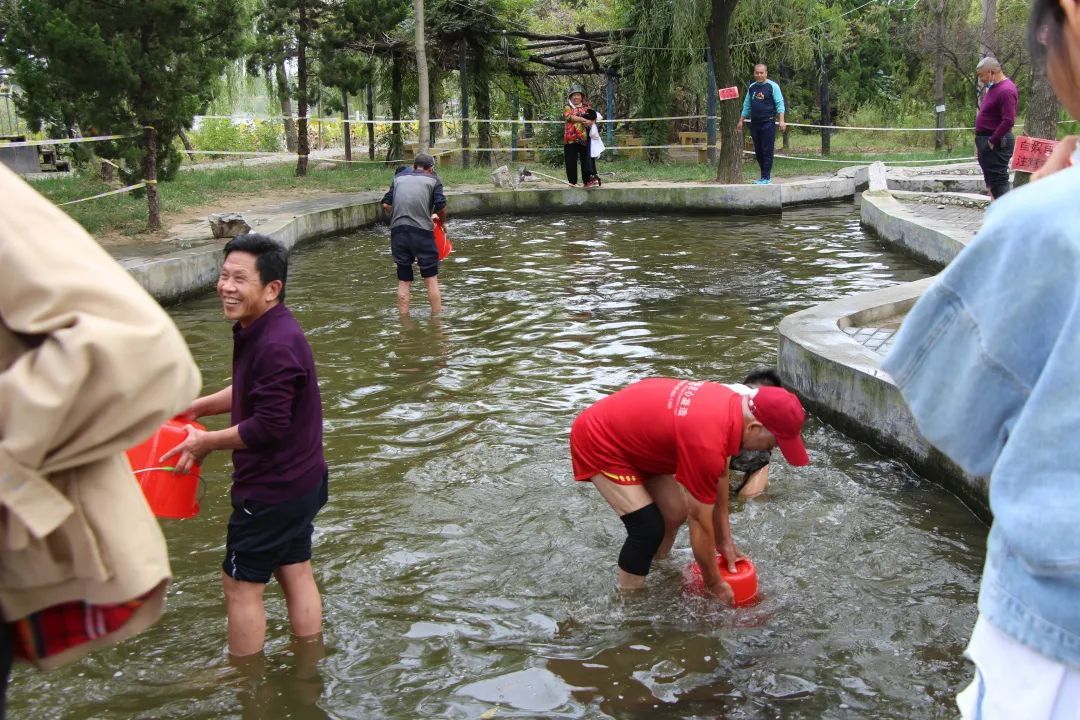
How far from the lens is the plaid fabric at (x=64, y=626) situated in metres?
1.80

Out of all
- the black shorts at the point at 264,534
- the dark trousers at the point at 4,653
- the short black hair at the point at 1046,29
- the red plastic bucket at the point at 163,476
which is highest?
the short black hair at the point at 1046,29

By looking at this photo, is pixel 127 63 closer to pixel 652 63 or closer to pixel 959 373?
pixel 959 373

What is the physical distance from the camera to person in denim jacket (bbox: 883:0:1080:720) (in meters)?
1.35

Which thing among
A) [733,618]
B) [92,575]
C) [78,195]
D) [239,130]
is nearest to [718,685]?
[733,618]

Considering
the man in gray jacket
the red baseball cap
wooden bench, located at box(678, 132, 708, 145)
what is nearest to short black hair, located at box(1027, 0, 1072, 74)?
the red baseball cap

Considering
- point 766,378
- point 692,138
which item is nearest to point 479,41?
point 692,138

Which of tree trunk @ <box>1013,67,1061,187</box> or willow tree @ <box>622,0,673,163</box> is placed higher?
willow tree @ <box>622,0,673,163</box>

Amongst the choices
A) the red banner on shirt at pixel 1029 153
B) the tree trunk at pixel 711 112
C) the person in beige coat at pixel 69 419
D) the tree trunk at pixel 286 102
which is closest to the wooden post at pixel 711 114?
the tree trunk at pixel 711 112

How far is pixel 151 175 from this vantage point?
13.4 m

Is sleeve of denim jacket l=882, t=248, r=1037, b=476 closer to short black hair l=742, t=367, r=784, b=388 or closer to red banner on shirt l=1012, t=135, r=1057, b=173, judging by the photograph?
short black hair l=742, t=367, r=784, b=388

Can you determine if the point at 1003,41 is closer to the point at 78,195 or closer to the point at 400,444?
the point at 78,195

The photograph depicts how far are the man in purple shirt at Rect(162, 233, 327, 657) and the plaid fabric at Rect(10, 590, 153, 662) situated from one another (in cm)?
188

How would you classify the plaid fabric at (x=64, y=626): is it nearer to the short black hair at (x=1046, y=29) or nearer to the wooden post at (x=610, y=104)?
the short black hair at (x=1046, y=29)

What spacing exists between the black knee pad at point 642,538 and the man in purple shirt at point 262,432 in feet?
4.51
